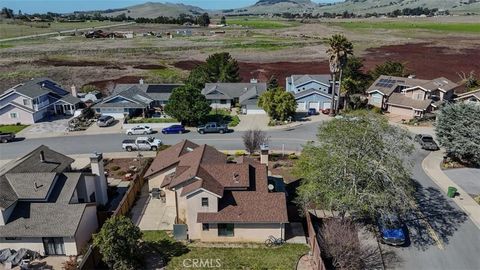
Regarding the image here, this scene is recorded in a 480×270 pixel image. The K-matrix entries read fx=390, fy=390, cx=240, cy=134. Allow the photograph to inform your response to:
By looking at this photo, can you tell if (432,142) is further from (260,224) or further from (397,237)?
(260,224)

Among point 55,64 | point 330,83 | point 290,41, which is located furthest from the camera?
point 290,41

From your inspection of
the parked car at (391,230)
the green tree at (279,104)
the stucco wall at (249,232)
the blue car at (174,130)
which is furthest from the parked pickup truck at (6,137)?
the parked car at (391,230)

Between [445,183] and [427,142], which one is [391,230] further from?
[427,142]

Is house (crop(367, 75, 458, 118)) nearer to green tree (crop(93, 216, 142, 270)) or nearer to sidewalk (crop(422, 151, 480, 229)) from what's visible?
sidewalk (crop(422, 151, 480, 229))

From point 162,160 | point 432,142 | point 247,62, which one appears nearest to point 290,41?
point 247,62

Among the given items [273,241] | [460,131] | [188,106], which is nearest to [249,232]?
[273,241]

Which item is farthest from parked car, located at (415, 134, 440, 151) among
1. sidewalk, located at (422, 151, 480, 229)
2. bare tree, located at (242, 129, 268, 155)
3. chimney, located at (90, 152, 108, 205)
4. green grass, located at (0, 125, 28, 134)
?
green grass, located at (0, 125, 28, 134)

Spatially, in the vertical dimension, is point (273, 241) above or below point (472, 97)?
below
